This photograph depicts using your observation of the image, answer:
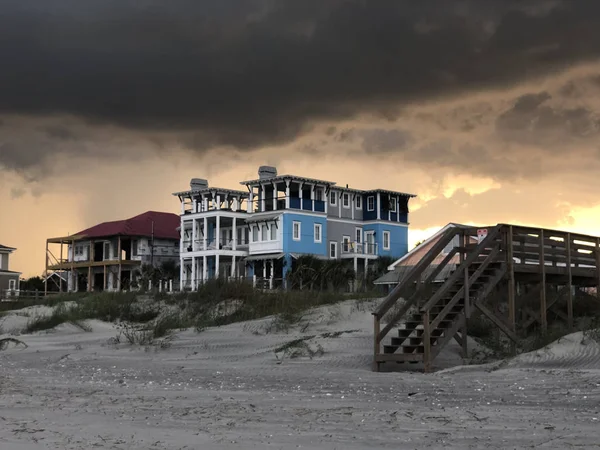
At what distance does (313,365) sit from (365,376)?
201cm

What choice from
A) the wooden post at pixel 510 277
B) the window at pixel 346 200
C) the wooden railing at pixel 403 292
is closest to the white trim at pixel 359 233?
the window at pixel 346 200

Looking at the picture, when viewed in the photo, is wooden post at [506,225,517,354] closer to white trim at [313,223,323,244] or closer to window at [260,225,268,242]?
white trim at [313,223,323,244]

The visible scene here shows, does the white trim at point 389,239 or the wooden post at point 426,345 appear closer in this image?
the wooden post at point 426,345

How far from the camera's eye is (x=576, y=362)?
15766 mm

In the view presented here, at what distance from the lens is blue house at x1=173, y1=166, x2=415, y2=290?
211 ft

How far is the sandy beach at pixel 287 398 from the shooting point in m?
8.87

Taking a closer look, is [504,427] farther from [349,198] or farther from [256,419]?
[349,198]

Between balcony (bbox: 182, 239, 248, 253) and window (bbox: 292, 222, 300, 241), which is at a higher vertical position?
window (bbox: 292, 222, 300, 241)

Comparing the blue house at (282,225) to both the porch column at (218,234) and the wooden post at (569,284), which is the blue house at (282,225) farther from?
the wooden post at (569,284)

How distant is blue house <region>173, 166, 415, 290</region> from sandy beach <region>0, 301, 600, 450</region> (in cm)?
4229

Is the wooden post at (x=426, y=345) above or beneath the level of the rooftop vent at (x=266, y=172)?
beneath

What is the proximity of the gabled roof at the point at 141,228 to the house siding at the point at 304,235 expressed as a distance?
1632 centimetres

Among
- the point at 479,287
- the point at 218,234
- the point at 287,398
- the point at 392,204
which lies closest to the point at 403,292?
the point at 479,287

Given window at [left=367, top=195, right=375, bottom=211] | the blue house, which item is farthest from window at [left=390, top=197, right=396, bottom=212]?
window at [left=367, top=195, right=375, bottom=211]
